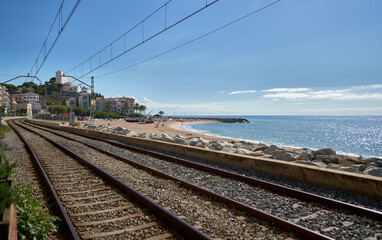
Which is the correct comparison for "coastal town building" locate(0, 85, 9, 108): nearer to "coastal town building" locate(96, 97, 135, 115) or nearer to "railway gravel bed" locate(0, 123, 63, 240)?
"coastal town building" locate(96, 97, 135, 115)

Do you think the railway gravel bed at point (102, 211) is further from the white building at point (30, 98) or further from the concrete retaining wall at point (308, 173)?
the white building at point (30, 98)

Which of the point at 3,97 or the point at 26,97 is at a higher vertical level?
the point at 26,97

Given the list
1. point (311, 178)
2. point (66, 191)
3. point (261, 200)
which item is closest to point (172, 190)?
point (261, 200)

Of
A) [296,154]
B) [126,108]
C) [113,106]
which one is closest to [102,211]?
[296,154]

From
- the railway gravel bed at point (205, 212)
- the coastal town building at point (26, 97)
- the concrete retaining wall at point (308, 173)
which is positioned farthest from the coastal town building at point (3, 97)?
the railway gravel bed at point (205, 212)

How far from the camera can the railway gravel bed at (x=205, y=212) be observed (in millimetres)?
3750

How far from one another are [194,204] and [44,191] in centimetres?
380

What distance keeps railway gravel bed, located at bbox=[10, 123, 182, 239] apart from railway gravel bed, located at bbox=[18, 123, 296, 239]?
0.54 metres

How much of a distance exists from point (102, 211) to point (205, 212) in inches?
77.8

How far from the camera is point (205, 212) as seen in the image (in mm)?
4508

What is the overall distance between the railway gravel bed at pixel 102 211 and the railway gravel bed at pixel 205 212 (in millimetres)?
536

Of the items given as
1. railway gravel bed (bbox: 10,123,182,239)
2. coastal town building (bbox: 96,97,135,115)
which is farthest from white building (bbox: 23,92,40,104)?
railway gravel bed (bbox: 10,123,182,239)

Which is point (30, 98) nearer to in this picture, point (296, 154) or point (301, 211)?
point (296, 154)

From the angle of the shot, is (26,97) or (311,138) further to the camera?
(26,97)
